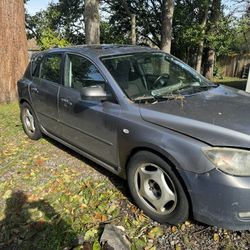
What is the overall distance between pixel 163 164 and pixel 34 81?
3213 millimetres

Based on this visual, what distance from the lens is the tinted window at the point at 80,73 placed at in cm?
393

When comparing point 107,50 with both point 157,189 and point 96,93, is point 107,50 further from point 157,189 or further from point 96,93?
point 157,189

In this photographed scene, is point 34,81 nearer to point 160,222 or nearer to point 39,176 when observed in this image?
point 39,176

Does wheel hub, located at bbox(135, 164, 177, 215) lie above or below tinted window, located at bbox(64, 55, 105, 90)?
below

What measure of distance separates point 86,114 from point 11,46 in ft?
19.9

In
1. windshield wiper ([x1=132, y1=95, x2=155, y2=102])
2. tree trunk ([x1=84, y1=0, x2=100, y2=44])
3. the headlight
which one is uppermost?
tree trunk ([x1=84, y1=0, x2=100, y2=44])

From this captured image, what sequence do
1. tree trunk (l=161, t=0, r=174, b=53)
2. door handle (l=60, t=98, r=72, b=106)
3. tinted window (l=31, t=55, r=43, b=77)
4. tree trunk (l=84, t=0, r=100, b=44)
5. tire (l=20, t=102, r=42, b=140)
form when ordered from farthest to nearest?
1. tree trunk (l=161, t=0, r=174, b=53)
2. tree trunk (l=84, t=0, r=100, b=44)
3. tire (l=20, t=102, r=42, b=140)
4. tinted window (l=31, t=55, r=43, b=77)
5. door handle (l=60, t=98, r=72, b=106)

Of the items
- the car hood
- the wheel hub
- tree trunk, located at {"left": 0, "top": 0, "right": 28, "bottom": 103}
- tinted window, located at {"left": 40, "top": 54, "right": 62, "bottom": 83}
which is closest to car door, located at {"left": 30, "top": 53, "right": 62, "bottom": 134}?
tinted window, located at {"left": 40, "top": 54, "right": 62, "bottom": 83}

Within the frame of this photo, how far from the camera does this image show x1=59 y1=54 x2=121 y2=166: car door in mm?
3619

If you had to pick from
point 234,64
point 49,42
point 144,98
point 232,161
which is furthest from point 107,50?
point 234,64

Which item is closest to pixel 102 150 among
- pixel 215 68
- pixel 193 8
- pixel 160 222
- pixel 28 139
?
pixel 160 222

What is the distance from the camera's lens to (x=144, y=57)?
13.8 feet

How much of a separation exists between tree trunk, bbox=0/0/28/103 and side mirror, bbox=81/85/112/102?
627 centimetres

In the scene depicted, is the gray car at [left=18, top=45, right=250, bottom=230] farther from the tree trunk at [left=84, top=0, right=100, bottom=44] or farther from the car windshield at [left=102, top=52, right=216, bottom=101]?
the tree trunk at [left=84, top=0, right=100, bottom=44]
